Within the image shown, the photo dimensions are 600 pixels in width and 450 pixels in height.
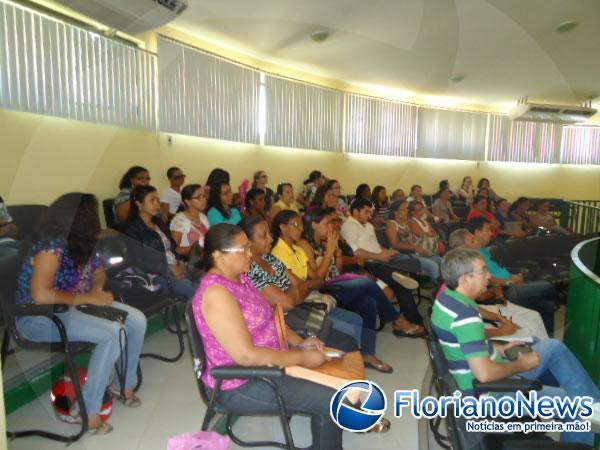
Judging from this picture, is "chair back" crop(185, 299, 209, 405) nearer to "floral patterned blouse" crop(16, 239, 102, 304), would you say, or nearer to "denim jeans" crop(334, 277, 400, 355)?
"floral patterned blouse" crop(16, 239, 102, 304)

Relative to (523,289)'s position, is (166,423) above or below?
below

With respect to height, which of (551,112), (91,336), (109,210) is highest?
(551,112)

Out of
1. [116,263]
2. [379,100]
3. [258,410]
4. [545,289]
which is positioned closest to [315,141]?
[379,100]

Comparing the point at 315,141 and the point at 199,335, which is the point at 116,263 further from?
the point at 315,141

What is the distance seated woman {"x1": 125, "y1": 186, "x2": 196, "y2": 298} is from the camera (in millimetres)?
3139

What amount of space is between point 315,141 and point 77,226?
564cm

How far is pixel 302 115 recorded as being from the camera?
7.28 metres

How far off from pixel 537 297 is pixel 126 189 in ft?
11.8

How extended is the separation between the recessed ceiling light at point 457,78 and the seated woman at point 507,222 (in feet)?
6.87

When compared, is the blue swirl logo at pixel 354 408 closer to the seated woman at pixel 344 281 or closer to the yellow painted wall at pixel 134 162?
the seated woman at pixel 344 281

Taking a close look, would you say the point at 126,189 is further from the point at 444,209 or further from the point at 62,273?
the point at 444,209

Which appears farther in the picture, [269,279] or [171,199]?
[171,199]

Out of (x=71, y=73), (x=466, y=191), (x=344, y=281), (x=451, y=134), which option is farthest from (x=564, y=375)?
(x=451, y=134)

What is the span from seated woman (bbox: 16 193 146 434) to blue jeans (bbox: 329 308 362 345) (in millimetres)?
1249
